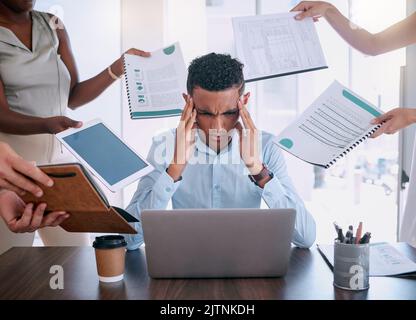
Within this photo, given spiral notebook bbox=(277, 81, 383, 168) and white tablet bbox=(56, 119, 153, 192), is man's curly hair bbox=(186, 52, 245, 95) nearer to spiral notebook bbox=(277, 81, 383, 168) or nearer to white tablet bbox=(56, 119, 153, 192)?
spiral notebook bbox=(277, 81, 383, 168)

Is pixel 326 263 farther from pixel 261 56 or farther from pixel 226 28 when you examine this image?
pixel 226 28

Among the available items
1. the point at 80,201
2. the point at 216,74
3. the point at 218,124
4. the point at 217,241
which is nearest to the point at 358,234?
→ the point at 217,241

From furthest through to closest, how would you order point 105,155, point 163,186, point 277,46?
point 277,46 < point 163,186 < point 105,155

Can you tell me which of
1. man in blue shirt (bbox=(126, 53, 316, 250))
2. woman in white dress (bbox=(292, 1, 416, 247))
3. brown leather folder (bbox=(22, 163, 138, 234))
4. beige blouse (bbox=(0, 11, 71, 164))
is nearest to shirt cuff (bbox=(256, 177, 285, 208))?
man in blue shirt (bbox=(126, 53, 316, 250))

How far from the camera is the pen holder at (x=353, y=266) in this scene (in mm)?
923

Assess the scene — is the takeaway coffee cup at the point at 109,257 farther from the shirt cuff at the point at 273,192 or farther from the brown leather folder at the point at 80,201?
the shirt cuff at the point at 273,192

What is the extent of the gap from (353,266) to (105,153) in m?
0.67

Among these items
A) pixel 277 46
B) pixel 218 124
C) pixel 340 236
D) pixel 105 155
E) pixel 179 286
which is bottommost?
pixel 179 286

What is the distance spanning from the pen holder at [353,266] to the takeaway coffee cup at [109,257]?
485mm

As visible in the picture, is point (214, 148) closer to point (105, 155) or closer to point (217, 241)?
point (105, 155)

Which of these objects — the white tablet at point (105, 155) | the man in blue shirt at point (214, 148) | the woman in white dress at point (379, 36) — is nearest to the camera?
the white tablet at point (105, 155)

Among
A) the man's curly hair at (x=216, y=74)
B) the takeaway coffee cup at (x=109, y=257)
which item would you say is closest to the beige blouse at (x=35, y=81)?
the man's curly hair at (x=216, y=74)

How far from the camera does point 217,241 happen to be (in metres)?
0.95
